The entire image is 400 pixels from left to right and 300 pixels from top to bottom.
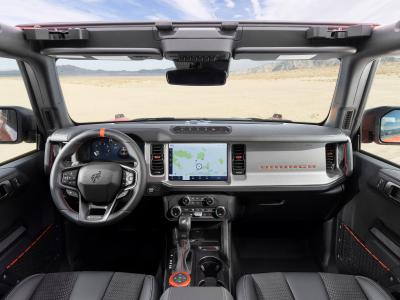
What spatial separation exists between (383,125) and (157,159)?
190cm

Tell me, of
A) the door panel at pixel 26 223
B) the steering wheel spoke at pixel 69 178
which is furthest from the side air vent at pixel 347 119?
the door panel at pixel 26 223

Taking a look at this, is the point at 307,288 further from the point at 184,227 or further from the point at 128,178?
the point at 128,178

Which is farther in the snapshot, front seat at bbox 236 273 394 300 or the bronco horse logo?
the bronco horse logo

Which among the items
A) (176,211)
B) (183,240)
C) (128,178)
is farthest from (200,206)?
(128,178)

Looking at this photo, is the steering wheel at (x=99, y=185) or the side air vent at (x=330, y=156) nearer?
the steering wheel at (x=99, y=185)

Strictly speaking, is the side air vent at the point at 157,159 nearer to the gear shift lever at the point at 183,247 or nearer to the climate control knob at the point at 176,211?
the climate control knob at the point at 176,211

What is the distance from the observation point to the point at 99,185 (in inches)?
98.3

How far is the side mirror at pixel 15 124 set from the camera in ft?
9.84

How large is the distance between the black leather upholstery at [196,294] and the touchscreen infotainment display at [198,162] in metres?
1.10

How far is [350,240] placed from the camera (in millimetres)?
3215

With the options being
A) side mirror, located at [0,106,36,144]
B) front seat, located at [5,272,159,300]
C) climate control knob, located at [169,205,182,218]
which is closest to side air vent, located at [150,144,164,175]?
climate control knob, located at [169,205,182,218]

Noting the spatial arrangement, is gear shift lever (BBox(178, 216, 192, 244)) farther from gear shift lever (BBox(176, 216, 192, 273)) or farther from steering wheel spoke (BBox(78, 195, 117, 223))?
steering wheel spoke (BBox(78, 195, 117, 223))

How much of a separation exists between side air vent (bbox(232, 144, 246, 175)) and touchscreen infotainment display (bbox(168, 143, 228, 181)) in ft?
0.27

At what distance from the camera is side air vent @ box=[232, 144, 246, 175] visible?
3033 millimetres
